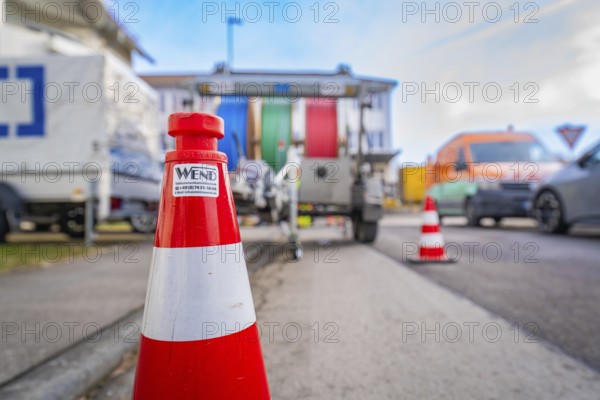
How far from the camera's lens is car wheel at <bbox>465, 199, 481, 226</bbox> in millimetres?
9258

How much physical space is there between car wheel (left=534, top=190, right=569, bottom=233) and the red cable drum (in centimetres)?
388

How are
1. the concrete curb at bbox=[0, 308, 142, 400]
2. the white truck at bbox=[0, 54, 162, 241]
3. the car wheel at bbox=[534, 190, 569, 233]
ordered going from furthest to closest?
the car wheel at bbox=[534, 190, 569, 233] → the white truck at bbox=[0, 54, 162, 241] → the concrete curb at bbox=[0, 308, 142, 400]

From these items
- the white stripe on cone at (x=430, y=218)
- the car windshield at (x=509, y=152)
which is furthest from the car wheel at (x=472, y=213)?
the white stripe on cone at (x=430, y=218)

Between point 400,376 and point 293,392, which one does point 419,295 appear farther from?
point 293,392

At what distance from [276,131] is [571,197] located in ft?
15.4

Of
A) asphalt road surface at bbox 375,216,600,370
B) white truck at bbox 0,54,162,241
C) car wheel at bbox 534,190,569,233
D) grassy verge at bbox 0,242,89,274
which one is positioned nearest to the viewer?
asphalt road surface at bbox 375,216,600,370

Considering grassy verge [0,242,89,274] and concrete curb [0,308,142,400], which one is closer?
concrete curb [0,308,142,400]

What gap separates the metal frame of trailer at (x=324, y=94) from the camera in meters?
5.36

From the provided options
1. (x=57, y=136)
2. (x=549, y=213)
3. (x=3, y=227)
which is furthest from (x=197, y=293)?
(x=549, y=213)

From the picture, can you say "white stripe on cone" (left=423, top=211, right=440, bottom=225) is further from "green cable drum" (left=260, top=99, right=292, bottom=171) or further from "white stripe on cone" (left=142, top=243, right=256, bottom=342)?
"white stripe on cone" (left=142, top=243, right=256, bottom=342)

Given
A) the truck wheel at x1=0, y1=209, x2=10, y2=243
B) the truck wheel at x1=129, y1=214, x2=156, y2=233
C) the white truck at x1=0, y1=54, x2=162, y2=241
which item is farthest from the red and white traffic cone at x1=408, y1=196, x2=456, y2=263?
the truck wheel at x1=0, y1=209, x2=10, y2=243

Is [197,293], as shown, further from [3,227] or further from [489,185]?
[489,185]

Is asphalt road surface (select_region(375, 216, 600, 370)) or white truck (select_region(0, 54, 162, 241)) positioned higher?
white truck (select_region(0, 54, 162, 241))

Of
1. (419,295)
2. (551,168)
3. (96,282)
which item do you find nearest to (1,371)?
(96,282)
